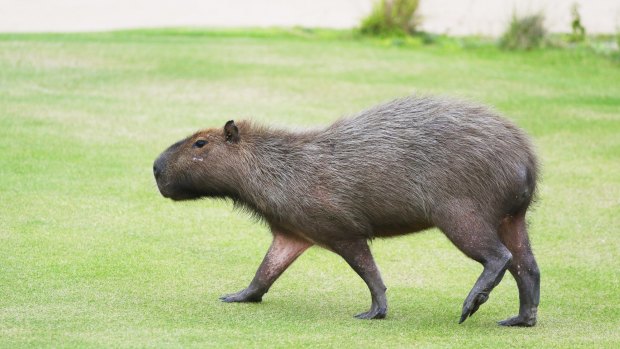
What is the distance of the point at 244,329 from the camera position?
6922 mm

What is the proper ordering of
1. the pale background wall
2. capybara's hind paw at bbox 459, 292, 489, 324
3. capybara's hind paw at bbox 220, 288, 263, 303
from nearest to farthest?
capybara's hind paw at bbox 459, 292, 489, 324, capybara's hind paw at bbox 220, 288, 263, 303, the pale background wall

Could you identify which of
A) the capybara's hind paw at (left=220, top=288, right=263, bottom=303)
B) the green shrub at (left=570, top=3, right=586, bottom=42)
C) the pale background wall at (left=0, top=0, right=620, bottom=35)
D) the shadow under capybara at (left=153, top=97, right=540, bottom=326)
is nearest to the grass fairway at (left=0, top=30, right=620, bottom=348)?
the capybara's hind paw at (left=220, top=288, right=263, bottom=303)

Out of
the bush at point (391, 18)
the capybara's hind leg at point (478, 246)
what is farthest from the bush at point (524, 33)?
the capybara's hind leg at point (478, 246)

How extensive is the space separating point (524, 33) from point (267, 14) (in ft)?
18.4

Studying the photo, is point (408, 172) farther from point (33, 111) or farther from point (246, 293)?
point (33, 111)

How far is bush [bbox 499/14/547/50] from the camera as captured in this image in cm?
1919

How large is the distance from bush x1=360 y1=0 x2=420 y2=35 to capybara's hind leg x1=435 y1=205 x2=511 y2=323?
13069mm

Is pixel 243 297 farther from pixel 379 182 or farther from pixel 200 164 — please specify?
pixel 379 182

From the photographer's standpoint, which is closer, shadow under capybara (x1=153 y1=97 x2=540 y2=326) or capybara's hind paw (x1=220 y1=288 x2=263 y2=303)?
shadow under capybara (x1=153 y1=97 x2=540 y2=326)

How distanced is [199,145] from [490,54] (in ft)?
38.9

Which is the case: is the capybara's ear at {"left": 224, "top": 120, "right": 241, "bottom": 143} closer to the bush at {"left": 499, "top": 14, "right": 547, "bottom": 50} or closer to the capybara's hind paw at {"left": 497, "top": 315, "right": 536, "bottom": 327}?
the capybara's hind paw at {"left": 497, "top": 315, "right": 536, "bottom": 327}

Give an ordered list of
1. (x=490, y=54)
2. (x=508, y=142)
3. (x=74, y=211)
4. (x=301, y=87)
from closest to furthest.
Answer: (x=508, y=142), (x=74, y=211), (x=301, y=87), (x=490, y=54)

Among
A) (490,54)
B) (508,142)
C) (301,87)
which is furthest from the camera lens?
(490,54)

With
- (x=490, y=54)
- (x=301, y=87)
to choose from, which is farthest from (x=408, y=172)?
(x=490, y=54)
